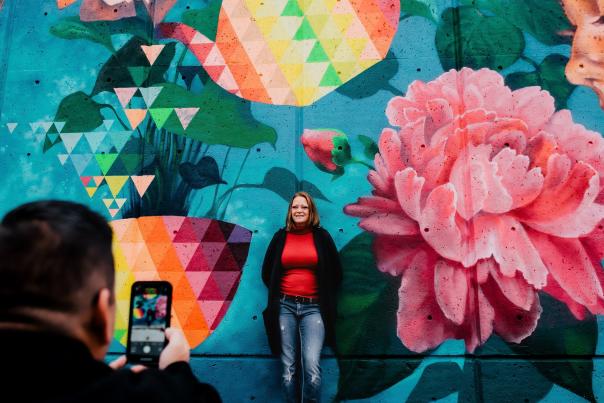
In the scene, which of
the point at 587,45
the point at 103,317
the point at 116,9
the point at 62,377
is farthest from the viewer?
the point at 116,9

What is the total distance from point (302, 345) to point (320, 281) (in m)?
0.54

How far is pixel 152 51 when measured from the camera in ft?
16.4

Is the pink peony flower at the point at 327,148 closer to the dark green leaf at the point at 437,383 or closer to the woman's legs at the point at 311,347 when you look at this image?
the woman's legs at the point at 311,347

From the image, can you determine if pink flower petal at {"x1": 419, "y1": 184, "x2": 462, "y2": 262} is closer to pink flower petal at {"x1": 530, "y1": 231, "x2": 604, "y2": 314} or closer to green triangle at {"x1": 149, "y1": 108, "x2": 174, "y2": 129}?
pink flower petal at {"x1": 530, "y1": 231, "x2": 604, "y2": 314}

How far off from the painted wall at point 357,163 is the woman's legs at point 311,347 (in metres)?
0.22

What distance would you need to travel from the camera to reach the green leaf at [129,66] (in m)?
4.94

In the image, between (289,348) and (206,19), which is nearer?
(289,348)

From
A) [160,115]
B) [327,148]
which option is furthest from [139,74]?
[327,148]

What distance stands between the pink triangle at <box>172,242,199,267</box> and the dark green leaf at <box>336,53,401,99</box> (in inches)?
80.0

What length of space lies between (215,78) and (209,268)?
1.88 metres

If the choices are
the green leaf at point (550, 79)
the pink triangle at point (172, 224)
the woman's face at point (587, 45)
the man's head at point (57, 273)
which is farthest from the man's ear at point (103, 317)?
the woman's face at point (587, 45)

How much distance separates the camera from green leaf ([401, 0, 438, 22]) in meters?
4.89

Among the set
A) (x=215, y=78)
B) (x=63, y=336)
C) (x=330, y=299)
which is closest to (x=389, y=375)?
(x=330, y=299)

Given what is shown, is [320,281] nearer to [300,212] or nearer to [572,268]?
[300,212]
